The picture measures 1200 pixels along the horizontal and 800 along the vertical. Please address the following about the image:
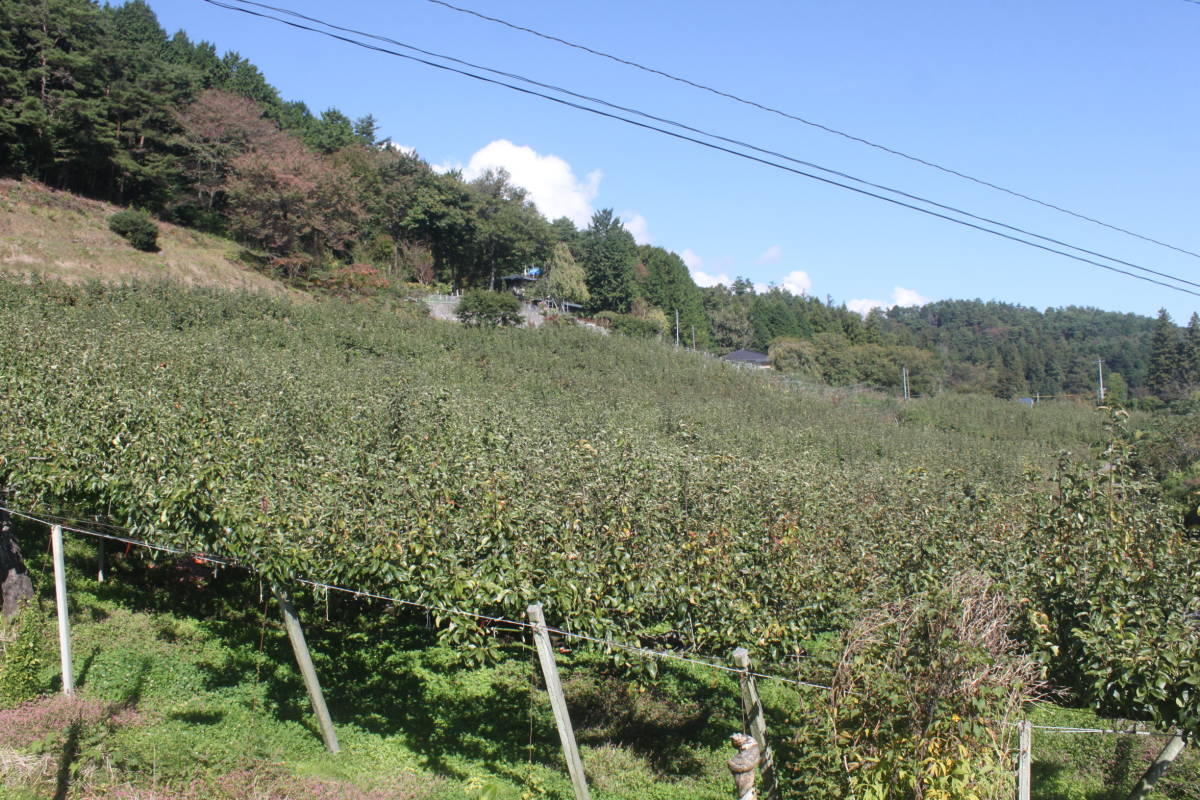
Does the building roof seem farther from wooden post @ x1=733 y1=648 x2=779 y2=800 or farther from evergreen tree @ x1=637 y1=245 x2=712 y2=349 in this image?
wooden post @ x1=733 y1=648 x2=779 y2=800

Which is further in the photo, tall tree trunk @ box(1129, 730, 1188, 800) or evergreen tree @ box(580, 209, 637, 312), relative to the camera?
evergreen tree @ box(580, 209, 637, 312)

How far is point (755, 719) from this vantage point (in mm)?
4395

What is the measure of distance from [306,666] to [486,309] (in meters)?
28.6

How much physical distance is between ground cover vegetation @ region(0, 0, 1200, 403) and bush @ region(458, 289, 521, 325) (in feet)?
13.0

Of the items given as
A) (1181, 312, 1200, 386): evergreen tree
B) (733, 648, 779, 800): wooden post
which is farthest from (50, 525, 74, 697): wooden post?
(1181, 312, 1200, 386): evergreen tree

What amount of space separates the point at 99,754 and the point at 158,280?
23.6m

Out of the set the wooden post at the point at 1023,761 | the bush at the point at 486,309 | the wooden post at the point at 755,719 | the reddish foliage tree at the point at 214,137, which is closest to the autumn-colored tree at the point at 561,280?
the bush at the point at 486,309

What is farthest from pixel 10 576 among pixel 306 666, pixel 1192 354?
pixel 1192 354

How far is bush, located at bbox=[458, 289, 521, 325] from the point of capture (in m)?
33.3

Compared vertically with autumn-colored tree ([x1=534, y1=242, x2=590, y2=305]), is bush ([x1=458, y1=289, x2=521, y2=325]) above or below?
below

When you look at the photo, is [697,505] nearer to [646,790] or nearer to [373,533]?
[646,790]

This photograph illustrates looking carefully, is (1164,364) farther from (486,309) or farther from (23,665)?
(23,665)

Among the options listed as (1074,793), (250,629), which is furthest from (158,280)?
(1074,793)

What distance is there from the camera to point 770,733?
6977mm
